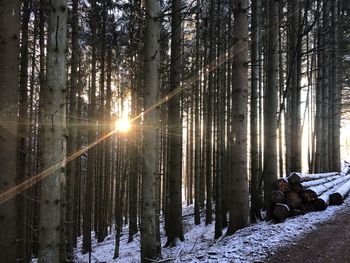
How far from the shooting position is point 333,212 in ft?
29.6

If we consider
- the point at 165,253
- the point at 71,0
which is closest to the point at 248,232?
the point at 165,253

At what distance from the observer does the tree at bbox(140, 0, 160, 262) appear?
615 centimetres

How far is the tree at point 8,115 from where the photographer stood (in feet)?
16.5

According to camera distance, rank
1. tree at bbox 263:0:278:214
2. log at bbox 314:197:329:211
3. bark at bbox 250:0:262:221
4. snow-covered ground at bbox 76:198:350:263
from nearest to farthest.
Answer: snow-covered ground at bbox 76:198:350:263 < log at bbox 314:197:329:211 < tree at bbox 263:0:278:214 < bark at bbox 250:0:262:221

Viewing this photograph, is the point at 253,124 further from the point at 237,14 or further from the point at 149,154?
the point at 149,154

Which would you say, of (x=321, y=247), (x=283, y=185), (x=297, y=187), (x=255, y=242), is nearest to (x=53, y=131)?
(x=255, y=242)

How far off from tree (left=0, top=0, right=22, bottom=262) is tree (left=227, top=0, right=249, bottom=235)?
4.70 meters

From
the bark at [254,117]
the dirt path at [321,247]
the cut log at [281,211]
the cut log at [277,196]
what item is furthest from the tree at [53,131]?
the bark at [254,117]

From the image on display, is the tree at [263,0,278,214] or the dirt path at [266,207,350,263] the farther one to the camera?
the tree at [263,0,278,214]

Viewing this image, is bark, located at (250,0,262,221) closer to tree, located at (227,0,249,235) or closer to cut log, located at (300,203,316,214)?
cut log, located at (300,203,316,214)

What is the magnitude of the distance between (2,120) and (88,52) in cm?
1146

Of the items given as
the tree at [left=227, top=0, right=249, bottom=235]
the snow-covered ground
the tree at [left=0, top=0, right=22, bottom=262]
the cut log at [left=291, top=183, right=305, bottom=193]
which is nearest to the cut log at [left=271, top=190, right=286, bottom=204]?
the cut log at [left=291, top=183, right=305, bottom=193]

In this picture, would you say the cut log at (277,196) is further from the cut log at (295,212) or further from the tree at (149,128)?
the tree at (149,128)

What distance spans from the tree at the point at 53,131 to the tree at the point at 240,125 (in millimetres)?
4359
